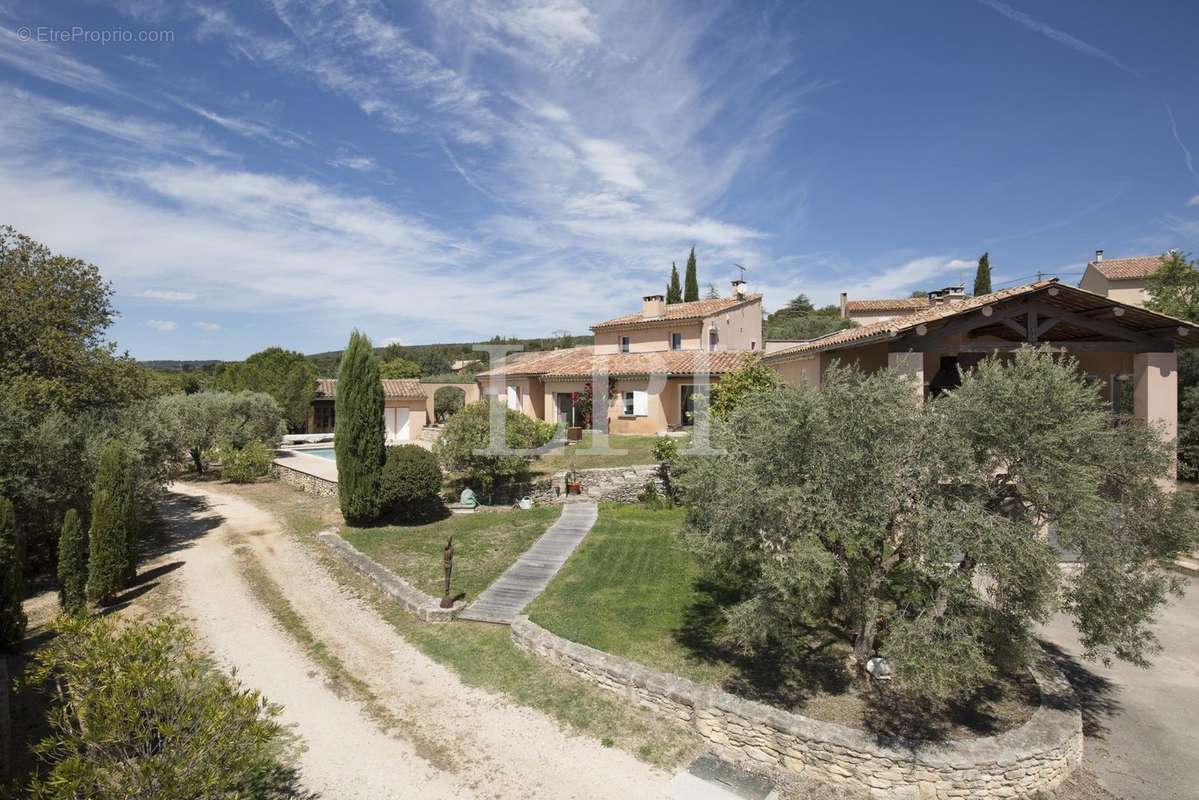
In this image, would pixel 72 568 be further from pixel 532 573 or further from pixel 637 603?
pixel 637 603

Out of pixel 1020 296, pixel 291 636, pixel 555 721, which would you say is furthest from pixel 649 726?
pixel 1020 296

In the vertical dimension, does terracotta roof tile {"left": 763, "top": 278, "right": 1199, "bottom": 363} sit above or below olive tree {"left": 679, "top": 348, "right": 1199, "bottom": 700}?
above

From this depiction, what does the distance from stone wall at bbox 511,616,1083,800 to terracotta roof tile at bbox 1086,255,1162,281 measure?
44.9 m

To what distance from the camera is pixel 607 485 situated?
65.3ft

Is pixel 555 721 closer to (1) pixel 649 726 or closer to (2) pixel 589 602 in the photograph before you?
(1) pixel 649 726

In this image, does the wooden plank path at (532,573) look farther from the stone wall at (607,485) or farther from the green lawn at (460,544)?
the stone wall at (607,485)

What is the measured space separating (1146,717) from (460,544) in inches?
547

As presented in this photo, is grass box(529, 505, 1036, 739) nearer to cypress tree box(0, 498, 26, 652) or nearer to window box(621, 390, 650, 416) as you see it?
cypress tree box(0, 498, 26, 652)

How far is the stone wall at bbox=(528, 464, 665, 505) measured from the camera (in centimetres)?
1984

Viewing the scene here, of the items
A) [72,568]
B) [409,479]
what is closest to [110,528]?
[72,568]

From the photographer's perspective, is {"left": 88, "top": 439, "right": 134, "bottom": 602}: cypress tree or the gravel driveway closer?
the gravel driveway

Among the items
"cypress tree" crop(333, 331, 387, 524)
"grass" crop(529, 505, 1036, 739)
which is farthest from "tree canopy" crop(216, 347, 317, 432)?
"grass" crop(529, 505, 1036, 739)

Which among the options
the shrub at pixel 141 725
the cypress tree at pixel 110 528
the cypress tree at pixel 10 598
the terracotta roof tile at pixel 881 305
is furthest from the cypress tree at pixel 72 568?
the terracotta roof tile at pixel 881 305

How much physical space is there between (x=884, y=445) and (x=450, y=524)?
13708mm
